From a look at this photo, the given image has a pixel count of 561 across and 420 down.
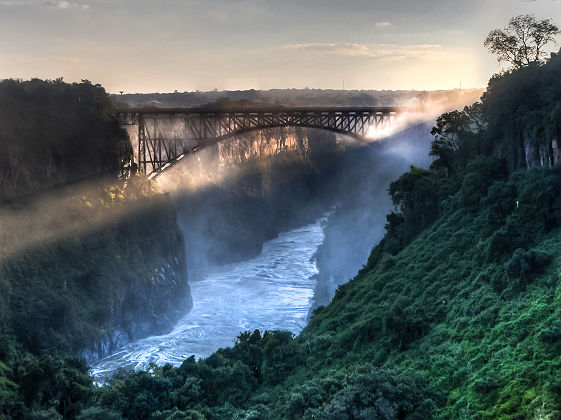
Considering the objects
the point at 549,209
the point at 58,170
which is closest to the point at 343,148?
the point at 58,170

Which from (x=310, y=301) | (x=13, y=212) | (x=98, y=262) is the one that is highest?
(x=13, y=212)

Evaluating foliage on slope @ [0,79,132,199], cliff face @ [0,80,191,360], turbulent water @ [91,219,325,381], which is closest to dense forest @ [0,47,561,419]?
cliff face @ [0,80,191,360]

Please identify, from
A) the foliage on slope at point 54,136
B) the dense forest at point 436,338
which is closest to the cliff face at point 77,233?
the foliage on slope at point 54,136

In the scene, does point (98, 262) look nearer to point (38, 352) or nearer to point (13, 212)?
point (13, 212)

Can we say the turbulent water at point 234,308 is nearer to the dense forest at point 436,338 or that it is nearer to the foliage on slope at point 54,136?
the dense forest at point 436,338

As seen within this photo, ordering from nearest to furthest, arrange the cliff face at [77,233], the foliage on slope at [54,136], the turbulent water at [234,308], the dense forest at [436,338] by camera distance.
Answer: the dense forest at [436,338]
the cliff face at [77,233]
the turbulent water at [234,308]
the foliage on slope at [54,136]

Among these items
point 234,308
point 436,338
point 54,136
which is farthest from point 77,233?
point 436,338
